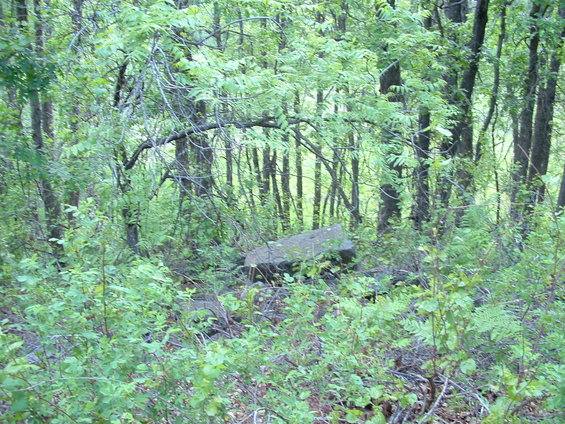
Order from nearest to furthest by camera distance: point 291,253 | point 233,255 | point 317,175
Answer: point 291,253 < point 233,255 < point 317,175

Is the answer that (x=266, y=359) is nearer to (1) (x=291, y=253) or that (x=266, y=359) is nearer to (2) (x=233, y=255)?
(1) (x=291, y=253)

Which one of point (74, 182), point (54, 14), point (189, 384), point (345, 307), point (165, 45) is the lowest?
point (189, 384)

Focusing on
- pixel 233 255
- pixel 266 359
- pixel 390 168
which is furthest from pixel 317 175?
pixel 266 359

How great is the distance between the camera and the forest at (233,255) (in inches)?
131

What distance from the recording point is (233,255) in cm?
745

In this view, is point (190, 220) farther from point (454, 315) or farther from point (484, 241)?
point (454, 315)

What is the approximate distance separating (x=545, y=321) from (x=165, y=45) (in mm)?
4293

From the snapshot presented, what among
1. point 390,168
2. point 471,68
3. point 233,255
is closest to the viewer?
point 233,255

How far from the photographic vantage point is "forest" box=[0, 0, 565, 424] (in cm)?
334

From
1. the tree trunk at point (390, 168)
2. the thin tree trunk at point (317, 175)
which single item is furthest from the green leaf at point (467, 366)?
the tree trunk at point (390, 168)

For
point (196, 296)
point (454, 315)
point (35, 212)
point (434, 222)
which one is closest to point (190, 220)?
point (196, 296)

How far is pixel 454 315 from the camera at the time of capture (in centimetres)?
353

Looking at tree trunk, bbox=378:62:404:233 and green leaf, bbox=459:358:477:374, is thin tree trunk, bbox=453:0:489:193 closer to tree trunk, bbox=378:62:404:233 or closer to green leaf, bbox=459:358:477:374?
tree trunk, bbox=378:62:404:233

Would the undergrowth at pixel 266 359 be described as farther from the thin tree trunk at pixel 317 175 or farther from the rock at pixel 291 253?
the thin tree trunk at pixel 317 175
